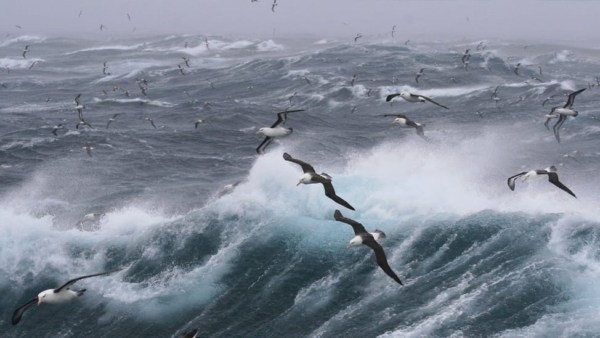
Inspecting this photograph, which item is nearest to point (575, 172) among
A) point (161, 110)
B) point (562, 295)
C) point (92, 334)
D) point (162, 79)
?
point (562, 295)

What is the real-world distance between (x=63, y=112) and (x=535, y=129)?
3960cm

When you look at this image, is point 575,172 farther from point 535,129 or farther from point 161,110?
point 161,110

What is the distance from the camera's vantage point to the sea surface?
23.3 m

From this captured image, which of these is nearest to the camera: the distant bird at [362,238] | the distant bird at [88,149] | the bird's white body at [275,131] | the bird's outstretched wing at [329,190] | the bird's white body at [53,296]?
the distant bird at [362,238]

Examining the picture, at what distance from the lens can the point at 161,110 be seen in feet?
196

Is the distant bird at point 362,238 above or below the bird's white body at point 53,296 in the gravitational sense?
above

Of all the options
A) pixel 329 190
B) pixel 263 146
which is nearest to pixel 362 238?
pixel 329 190

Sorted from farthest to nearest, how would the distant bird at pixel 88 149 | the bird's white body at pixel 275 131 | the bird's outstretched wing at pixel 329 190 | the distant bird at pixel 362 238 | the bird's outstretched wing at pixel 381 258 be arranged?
the distant bird at pixel 88 149, the bird's white body at pixel 275 131, the bird's outstretched wing at pixel 329 190, the distant bird at pixel 362 238, the bird's outstretched wing at pixel 381 258

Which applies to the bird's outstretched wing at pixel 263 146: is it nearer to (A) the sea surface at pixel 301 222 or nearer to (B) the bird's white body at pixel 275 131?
(B) the bird's white body at pixel 275 131

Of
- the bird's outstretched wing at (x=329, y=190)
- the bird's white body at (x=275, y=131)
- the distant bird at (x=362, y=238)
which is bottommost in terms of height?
the distant bird at (x=362, y=238)

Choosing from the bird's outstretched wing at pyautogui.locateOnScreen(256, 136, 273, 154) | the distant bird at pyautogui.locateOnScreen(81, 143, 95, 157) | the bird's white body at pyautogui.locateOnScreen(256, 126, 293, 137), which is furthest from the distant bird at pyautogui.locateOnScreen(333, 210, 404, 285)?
the distant bird at pyautogui.locateOnScreen(81, 143, 95, 157)

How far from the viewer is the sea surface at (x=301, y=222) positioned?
23.3 meters

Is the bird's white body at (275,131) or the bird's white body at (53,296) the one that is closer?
the bird's white body at (53,296)

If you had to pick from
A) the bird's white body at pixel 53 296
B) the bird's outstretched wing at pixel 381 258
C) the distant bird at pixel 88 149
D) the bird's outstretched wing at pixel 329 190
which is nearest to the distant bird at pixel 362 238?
the bird's outstretched wing at pixel 381 258
